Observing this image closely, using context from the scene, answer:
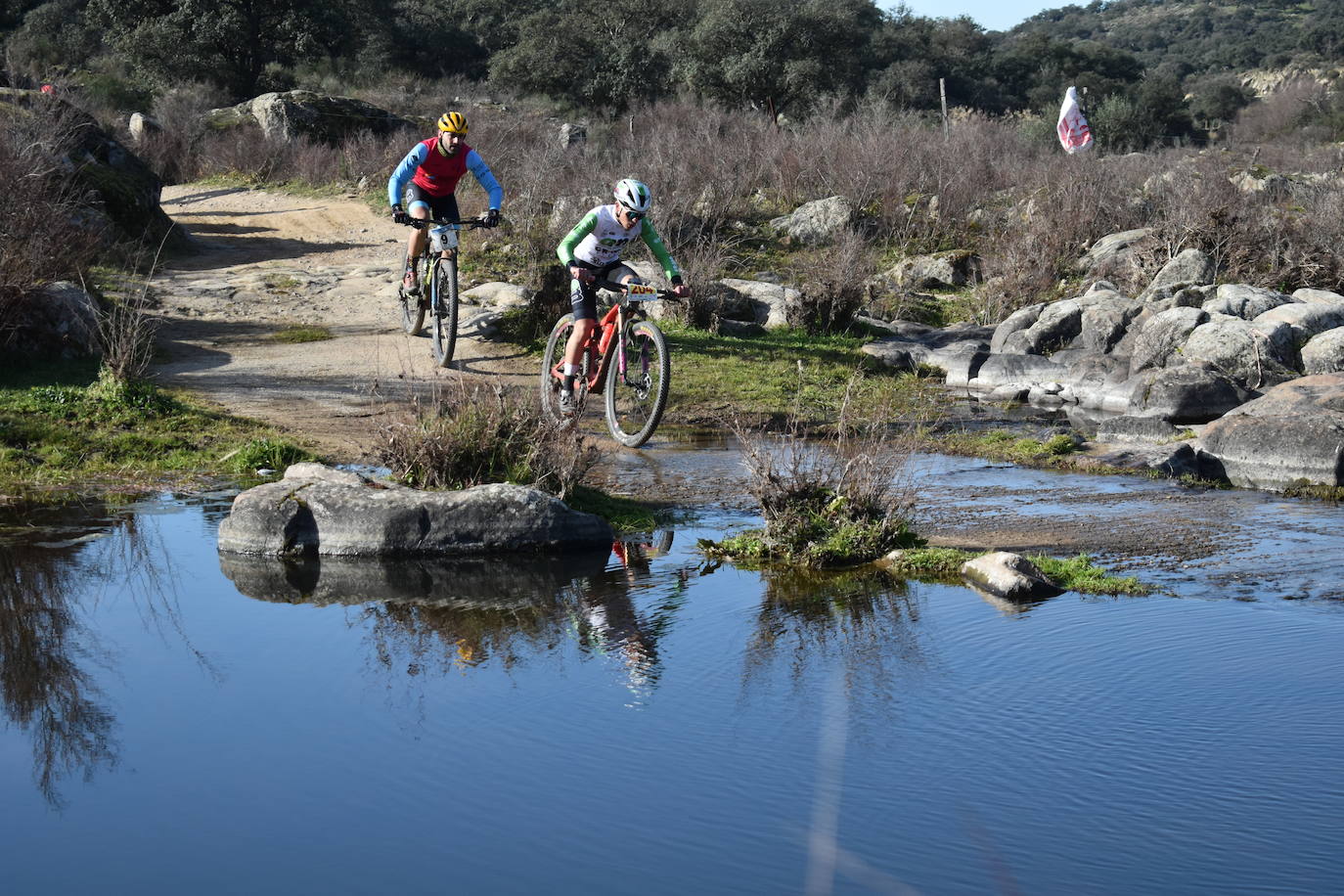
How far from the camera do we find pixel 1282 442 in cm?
1096

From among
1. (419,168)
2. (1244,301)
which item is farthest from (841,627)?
(1244,301)

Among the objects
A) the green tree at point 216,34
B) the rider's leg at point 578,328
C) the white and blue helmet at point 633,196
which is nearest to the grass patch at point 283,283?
the rider's leg at point 578,328

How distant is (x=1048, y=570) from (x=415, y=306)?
897cm

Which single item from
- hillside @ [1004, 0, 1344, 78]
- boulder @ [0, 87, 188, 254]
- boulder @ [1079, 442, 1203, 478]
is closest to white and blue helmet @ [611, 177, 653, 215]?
boulder @ [1079, 442, 1203, 478]

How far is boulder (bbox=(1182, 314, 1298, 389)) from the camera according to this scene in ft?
48.3

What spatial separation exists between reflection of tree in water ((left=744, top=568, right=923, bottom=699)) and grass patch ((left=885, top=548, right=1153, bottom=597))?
0.16m

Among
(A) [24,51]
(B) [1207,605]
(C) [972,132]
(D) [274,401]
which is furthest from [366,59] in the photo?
(B) [1207,605]

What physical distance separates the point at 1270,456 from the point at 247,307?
1159 cm

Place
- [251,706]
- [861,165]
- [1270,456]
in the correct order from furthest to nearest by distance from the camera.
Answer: [861,165]
[1270,456]
[251,706]

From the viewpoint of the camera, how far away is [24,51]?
42219mm

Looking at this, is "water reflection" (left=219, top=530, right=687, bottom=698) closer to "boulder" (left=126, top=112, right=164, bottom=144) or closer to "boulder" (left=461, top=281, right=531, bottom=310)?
"boulder" (left=461, top=281, right=531, bottom=310)

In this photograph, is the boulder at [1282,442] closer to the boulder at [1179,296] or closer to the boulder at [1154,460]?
the boulder at [1154,460]

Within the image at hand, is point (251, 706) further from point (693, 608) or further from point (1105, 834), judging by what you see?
point (1105, 834)

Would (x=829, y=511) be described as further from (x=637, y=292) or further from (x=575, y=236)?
(x=575, y=236)
